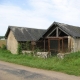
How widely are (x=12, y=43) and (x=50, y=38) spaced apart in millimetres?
8102

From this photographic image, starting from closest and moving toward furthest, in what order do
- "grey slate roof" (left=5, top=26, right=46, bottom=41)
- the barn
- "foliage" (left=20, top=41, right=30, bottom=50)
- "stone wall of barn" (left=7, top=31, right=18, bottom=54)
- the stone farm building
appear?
the stone farm building < "foliage" (left=20, top=41, right=30, bottom=50) < the barn < "stone wall of barn" (left=7, top=31, right=18, bottom=54) < "grey slate roof" (left=5, top=26, right=46, bottom=41)

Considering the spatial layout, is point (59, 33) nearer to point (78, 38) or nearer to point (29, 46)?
point (78, 38)

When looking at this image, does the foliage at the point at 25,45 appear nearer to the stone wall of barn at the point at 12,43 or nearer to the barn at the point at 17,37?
the barn at the point at 17,37

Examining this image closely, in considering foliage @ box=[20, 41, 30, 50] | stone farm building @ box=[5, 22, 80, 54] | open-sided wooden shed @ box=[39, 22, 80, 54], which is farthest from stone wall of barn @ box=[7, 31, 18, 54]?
open-sided wooden shed @ box=[39, 22, 80, 54]

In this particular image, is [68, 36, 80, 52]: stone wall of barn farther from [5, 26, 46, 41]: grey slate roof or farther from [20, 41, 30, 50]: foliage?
[5, 26, 46, 41]: grey slate roof

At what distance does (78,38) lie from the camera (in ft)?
79.3

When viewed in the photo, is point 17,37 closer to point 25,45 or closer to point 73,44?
point 25,45

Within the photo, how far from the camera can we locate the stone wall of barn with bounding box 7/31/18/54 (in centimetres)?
3077

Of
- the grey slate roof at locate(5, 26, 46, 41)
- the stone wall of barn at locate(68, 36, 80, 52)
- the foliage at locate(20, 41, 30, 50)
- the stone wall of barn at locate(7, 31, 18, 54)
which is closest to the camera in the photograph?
the stone wall of barn at locate(68, 36, 80, 52)

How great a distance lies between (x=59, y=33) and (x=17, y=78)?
52.2 feet

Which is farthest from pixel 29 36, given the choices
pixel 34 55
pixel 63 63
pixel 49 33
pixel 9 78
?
pixel 9 78

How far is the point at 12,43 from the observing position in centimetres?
3175

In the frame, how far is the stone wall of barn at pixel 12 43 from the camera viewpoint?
30.8m

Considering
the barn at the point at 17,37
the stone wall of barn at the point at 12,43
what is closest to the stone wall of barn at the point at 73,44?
the barn at the point at 17,37
